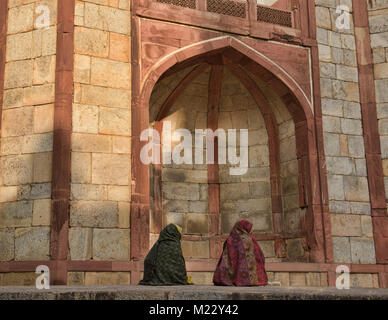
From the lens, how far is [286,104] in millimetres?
9641

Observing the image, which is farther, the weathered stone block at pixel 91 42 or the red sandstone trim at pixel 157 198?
the red sandstone trim at pixel 157 198

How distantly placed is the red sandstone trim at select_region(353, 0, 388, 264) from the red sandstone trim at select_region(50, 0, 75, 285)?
517 centimetres

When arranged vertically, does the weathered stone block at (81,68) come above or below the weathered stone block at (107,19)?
below

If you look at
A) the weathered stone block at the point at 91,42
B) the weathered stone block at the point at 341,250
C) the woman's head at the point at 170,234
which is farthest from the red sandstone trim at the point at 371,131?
the weathered stone block at the point at 91,42

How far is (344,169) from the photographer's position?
30.6ft

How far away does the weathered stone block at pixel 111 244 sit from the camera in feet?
24.3

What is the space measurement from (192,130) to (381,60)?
12.2ft

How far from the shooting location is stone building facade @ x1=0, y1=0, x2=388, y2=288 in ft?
24.5

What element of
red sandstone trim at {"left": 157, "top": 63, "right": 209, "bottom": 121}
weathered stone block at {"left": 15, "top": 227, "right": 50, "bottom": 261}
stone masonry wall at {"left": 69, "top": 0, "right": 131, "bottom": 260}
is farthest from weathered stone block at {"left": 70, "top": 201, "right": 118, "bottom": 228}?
red sandstone trim at {"left": 157, "top": 63, "right": 209, "bottom": 121}

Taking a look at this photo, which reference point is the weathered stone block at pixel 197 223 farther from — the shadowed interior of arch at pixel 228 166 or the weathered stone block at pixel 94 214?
the weathered stone block at pixel 94 214

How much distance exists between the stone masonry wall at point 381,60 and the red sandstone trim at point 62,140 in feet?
17.9

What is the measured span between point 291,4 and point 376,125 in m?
2.66

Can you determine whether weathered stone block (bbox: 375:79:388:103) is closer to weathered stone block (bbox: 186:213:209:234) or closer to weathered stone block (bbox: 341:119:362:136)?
weathered stone block (bbox: 341:119:362:136)

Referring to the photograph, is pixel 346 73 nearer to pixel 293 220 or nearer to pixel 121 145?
pixel 293 220
